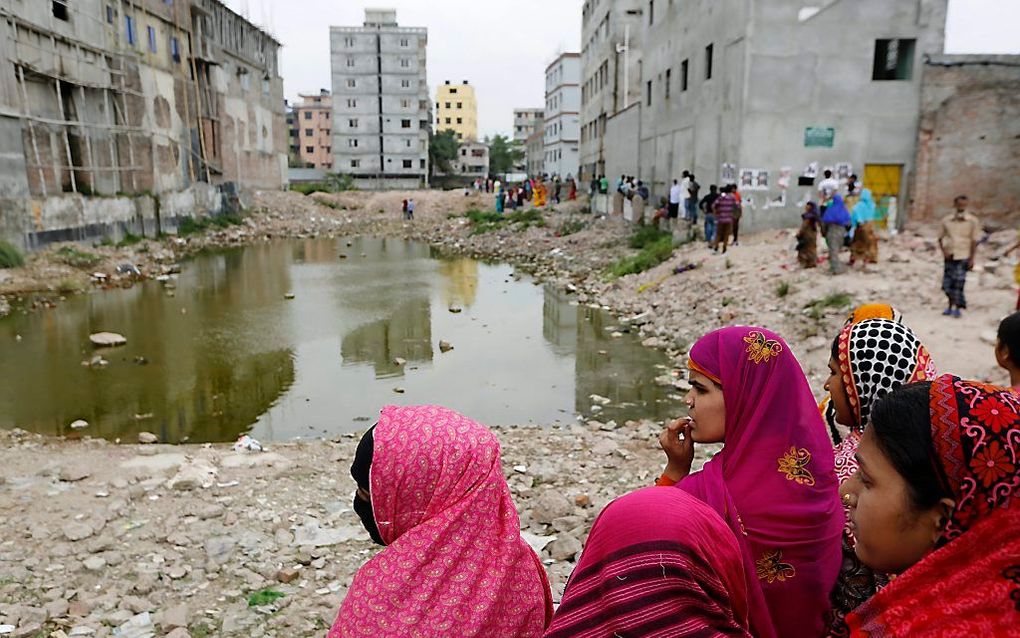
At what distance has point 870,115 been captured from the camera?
46.7ft

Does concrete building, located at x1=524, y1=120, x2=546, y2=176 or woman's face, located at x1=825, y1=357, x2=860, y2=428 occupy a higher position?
concrete building, located at x1=524, y1=120, x2=546, y2=176

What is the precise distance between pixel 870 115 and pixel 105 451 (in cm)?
1506

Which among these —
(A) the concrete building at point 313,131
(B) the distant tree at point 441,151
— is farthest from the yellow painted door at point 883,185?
(A) the concrete building at point 313,131

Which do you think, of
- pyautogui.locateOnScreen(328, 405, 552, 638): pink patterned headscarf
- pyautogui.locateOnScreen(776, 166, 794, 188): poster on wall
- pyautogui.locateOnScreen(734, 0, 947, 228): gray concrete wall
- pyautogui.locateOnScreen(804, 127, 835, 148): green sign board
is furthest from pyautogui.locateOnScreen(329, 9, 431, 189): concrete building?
pyautogui.locateOnScreen(328, 405, 552, 638): pink patterned headscarf

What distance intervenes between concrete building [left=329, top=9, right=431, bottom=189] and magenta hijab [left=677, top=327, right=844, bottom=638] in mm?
52986

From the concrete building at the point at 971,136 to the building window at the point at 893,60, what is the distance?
1.08 feet

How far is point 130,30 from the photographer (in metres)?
22.7

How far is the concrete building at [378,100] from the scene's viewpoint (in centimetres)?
5328

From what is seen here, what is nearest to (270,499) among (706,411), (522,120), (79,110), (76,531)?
(76,531)

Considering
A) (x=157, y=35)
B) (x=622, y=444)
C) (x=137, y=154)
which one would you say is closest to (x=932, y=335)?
(x=622, y=444)

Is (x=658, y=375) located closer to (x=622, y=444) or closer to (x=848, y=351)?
(x=622, y=444)

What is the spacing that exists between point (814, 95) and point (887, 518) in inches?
597

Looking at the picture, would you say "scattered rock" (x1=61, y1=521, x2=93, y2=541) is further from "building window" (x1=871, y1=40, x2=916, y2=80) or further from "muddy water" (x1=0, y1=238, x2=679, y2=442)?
"building window" (x1=871, y1=40, x2=916, y2=80)

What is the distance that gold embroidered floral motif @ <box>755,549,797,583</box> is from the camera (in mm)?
1793
